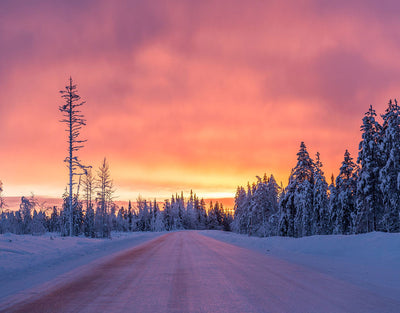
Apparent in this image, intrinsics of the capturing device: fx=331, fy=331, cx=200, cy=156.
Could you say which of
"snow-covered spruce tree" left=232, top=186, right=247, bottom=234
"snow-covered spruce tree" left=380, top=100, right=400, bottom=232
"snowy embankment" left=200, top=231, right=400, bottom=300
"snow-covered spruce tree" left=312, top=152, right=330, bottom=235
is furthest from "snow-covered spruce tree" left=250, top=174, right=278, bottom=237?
"snowy embankment" left=200, top=231, right=400, bottom=300

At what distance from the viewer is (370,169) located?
38531 mm

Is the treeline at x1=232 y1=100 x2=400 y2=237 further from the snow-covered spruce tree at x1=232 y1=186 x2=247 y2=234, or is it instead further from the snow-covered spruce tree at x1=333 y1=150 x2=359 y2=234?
the snow-covered spruce tree at x1=232 y1=186 x2=247 y2=234

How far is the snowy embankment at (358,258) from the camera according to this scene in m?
8.04

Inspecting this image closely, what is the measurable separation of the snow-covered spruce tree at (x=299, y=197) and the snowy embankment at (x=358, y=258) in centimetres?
2772

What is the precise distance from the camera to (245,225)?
87125 mm

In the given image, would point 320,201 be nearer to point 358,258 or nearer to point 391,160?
point 391,160

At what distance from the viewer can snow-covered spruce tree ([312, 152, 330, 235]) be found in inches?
2035

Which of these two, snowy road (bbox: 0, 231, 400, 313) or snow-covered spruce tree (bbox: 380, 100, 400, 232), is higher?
snow-covered spruce tree (bbox: 380, 100, 400, 232)

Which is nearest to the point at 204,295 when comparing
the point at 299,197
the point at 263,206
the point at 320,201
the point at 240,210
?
the point at 299,197

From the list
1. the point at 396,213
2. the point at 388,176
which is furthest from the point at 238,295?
the point at 396,213

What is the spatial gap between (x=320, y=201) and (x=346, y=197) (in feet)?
17.2

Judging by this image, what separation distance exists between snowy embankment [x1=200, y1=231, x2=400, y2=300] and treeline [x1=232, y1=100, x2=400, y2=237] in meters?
21.7

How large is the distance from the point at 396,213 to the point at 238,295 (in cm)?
3989

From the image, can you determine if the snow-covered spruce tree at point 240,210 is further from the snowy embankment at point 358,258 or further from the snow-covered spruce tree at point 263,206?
the snowy embankment at point 358,258
